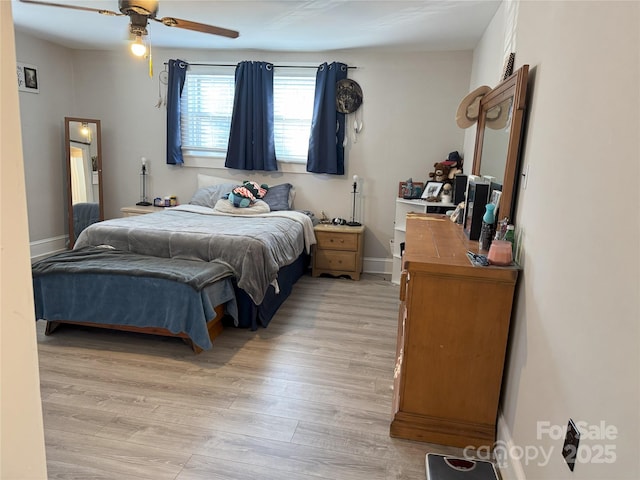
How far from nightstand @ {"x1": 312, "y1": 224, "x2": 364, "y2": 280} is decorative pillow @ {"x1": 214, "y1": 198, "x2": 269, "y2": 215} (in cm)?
59

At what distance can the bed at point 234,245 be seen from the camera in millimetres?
2938

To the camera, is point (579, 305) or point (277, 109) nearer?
point (579, 305)

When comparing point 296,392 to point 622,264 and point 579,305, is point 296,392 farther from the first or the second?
point 622,264

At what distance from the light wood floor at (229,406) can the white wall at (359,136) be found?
6.28 feet

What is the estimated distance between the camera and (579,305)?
1134 mm

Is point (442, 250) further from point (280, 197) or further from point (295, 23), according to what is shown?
point (280, 197)

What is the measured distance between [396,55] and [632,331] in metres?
4.07

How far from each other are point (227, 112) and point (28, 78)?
83.4 inches

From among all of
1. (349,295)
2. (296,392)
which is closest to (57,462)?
(296,392)

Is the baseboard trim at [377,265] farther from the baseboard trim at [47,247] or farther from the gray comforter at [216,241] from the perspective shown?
the baseboard trim at [47,247]

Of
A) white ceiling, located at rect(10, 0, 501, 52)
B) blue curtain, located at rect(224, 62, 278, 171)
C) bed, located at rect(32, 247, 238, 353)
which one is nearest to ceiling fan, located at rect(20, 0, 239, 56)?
white ceiling, located at rect(10, 0, 501, 52)

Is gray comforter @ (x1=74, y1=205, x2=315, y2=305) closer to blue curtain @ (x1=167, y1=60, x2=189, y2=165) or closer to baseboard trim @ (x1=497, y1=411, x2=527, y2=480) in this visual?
blue curtain @ (x1=167, y1=60, x2=189, y2=165)

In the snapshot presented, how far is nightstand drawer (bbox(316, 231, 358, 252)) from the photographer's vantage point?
431 centimetres

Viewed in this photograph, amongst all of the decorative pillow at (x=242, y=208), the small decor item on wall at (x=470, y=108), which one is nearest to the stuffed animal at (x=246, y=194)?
the decorative pillow at (x=242, y=208)
